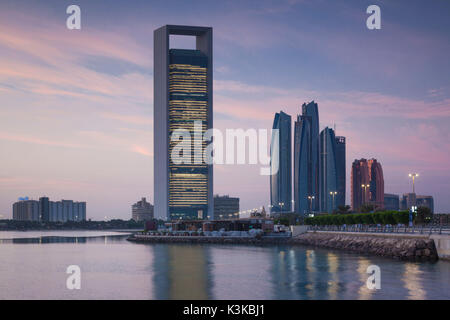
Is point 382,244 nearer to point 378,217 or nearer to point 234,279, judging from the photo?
point 378,217

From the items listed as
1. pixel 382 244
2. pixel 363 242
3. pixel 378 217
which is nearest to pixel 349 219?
pixel 378 217

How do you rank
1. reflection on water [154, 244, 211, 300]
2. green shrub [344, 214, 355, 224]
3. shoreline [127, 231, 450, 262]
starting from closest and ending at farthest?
reflection on water [154, 244, 211, 300]
shoreline [127, 231, 450, 262]
green shrub [344, 214, 355, 224]

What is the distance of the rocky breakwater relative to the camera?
71.8 metres

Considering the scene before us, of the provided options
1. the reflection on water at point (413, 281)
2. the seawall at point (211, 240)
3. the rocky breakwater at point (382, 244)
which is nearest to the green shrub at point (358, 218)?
the rocky breakwater at point (382, 244)

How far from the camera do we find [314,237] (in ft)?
424

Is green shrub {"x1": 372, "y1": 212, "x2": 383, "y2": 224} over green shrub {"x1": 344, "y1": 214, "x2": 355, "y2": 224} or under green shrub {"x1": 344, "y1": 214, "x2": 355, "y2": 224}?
over

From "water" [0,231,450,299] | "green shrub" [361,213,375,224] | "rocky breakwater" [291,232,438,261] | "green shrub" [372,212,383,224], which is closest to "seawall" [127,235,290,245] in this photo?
"rocky breakwater" [291,232,438,261]

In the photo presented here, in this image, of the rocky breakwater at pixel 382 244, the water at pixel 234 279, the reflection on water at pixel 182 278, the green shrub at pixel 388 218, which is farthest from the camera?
the green shrub at pixel 388 218

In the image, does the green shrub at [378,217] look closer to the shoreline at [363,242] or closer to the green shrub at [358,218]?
the shoreline at [363,242]

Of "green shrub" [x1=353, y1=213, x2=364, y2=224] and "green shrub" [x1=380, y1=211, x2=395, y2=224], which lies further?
"green shrub" [x1=353, y1=213, x2=364, y2=224]

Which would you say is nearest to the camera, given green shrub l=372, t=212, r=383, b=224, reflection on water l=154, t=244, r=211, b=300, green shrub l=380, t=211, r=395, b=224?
reflection on water l=154, t=244, r=211, b=300

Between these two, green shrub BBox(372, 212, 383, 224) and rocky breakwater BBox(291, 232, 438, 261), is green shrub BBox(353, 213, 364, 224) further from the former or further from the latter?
green shrub BBox(372, 212, 383, 224)

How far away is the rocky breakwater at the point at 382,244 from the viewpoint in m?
71.8
